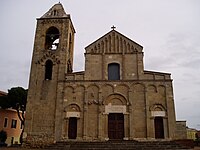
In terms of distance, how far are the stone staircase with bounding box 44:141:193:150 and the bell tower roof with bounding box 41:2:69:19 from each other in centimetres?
1565

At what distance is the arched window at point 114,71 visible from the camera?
24250 millimetres

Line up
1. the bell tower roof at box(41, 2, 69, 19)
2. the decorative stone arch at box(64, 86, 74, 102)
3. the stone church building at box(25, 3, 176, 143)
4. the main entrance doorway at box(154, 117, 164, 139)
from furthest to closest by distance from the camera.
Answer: the bell tower roof at box(41, 2, 69, 19), the decorative stone arch at box(64, 86, 74, 102), the stone church building at box(25, 3, 176, 143), the main entrance doorway at box(154, 117, 164, 139)

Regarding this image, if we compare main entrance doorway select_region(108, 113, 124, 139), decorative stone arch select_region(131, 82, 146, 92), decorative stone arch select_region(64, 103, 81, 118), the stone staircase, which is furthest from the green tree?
decorative stone arch select_region(131, 82, 146, 92)

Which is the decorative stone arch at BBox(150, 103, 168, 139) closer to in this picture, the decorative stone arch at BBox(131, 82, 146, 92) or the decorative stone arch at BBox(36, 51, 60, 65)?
the decorative stone arch at BBox(131, 82, 146, 92)

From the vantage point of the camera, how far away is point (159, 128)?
72.2 feet

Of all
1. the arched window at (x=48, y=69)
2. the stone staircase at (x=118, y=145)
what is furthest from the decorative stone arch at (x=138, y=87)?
the arched window at (x=48, y=69)

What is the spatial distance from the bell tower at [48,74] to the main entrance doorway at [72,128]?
3.50 ft

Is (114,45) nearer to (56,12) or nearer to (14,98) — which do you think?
(56,12)

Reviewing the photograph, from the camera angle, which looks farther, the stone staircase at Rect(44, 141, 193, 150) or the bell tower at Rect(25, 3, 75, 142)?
the bell tower at Rect(25, 3, 75, 142)

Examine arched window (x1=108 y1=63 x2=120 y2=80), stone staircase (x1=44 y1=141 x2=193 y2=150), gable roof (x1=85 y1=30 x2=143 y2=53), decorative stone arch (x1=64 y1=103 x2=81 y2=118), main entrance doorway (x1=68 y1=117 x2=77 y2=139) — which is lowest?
stone staircase (x1=44 y1=141 x2=193 y2=150)

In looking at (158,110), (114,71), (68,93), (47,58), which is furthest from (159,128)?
(47,58)

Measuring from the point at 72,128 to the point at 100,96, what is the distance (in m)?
4.47

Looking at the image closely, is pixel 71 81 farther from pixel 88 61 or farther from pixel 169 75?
pixel 169 75

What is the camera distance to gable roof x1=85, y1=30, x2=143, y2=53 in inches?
987
